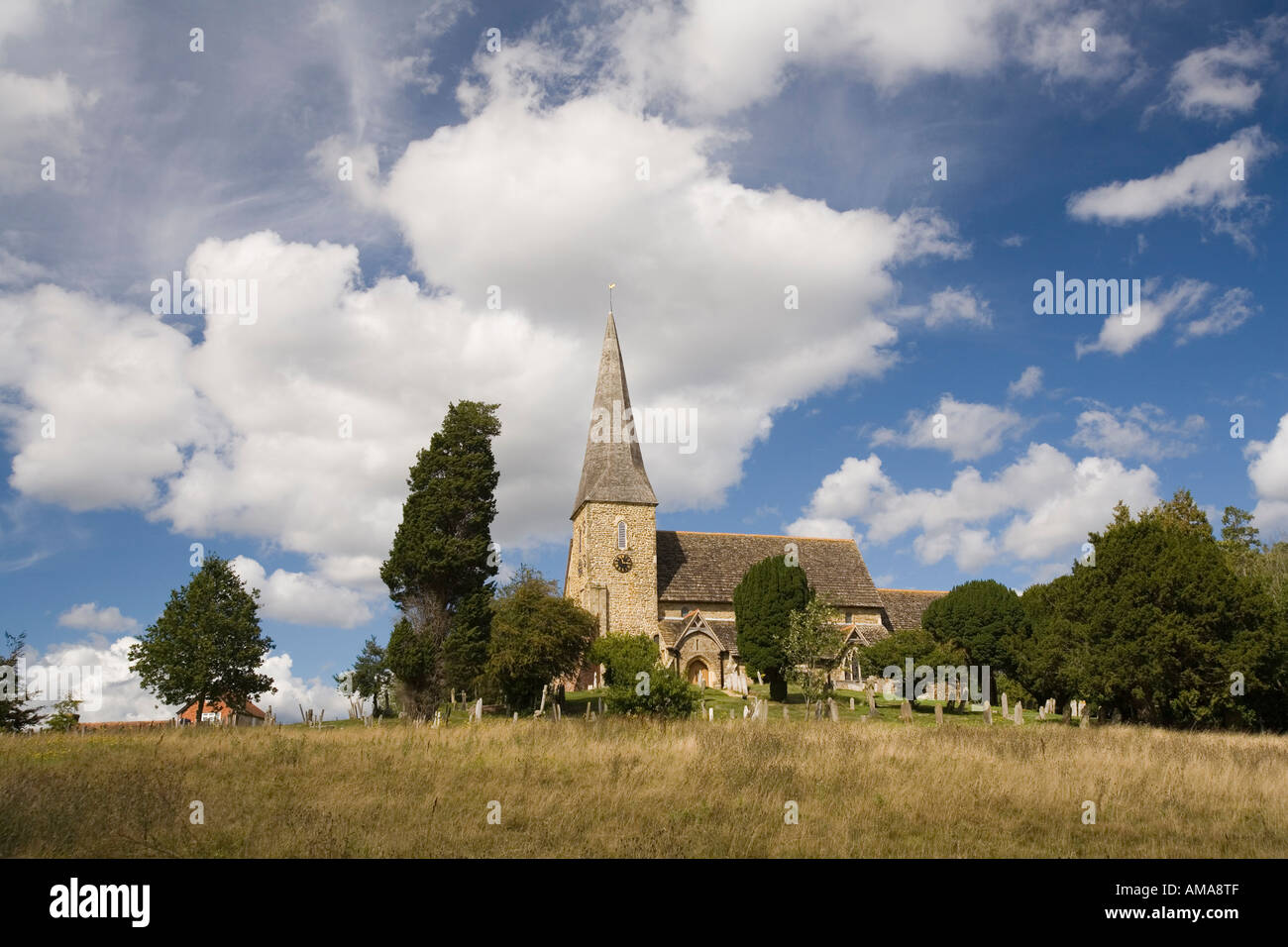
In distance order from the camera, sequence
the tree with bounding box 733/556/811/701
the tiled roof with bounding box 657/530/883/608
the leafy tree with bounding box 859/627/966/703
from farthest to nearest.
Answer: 1. the tiled roof with bounding box 657/530/883/608
2. the tree with bounding box 733/556/811/701
3. the leafy tree with bounding box 859/627/966/703

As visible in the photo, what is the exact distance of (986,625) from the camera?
147ft

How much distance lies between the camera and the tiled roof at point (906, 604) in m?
60.2

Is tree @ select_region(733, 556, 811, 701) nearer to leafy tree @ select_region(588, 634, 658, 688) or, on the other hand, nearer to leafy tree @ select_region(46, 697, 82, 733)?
leafy tree @ select_region(588, 634, 658, 688)

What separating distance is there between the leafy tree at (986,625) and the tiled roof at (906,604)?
1362 centimetres

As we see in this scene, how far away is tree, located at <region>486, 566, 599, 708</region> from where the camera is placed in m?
36.2

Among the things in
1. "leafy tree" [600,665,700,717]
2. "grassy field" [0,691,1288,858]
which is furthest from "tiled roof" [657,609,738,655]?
"grassy field" [0,691,1288,858]

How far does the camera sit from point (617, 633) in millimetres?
43969

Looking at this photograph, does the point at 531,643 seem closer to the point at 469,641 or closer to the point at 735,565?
the point at 469,641

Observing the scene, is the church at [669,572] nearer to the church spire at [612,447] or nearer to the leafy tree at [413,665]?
the church spire at [612,447]

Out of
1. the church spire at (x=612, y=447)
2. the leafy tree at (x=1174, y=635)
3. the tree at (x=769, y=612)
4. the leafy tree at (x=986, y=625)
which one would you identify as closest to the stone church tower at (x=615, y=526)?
the church spire at (x=612, y=447)

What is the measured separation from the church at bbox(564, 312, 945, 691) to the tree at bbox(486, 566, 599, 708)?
10.1m

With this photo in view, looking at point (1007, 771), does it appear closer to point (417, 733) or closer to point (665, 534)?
point (417, 733)
